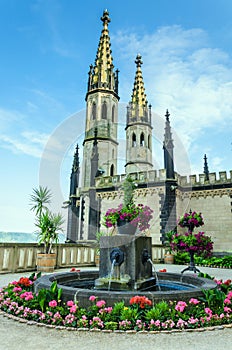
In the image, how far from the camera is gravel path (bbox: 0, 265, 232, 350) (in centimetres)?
300

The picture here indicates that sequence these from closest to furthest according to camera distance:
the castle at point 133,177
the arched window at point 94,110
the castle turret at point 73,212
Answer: the castle at point 133,177, the castle turret at point 73,212, the arched window at point 94,110

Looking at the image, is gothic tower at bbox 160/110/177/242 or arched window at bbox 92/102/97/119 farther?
arched window at bbox 92/102/97/119

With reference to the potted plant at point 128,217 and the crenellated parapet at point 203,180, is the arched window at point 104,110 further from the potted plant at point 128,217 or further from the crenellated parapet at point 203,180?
the potted plant at point 128,217

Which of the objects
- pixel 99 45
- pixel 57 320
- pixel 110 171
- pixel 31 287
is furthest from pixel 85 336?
pixel 99 45

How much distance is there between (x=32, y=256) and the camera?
11.2 meters

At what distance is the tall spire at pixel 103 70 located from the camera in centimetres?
3516

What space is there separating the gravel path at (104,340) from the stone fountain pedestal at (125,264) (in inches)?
82.0

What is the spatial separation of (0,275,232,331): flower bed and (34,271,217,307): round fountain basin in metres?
0.09

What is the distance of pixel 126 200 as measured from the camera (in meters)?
6.94

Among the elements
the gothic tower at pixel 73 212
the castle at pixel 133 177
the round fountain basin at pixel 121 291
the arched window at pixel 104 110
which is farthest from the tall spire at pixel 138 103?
the round fountain basin at pixel 121 291

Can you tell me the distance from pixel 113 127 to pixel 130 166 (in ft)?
19.3

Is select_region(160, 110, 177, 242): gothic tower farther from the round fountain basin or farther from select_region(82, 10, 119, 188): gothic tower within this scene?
the round fountain basin

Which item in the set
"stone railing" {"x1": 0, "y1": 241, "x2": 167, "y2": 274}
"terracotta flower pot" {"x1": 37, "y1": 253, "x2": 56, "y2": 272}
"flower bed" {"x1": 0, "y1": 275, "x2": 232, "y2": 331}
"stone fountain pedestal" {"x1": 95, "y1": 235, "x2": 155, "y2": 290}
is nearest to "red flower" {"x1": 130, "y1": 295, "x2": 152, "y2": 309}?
"flower bed" {"x1": 0, "y1": 275, "x2": 232, "y2": 331}

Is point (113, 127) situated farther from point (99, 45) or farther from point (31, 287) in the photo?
point (31, 287)
